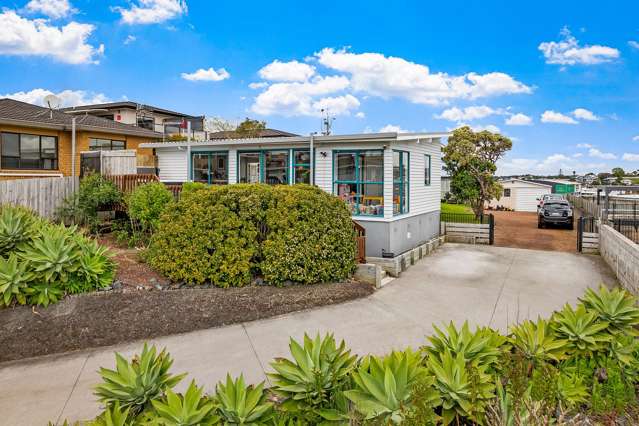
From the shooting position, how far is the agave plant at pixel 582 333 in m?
3.92

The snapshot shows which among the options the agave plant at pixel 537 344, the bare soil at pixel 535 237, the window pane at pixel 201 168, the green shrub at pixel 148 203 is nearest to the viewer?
the agave plant at pixel 537 344

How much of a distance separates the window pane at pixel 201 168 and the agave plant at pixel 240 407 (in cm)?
1360

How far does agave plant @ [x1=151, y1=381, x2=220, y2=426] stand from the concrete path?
8.00 feet

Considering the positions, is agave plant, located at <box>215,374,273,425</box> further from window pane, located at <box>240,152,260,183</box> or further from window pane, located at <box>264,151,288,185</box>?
window pane, located at <box>240,152,260,183</box>

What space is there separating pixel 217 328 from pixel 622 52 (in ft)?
63.3

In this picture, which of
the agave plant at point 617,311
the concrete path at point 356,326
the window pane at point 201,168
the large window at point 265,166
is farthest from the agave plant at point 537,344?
the window pane at point 201,168

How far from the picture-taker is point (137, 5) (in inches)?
597

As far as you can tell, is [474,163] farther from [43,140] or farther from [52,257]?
Answer: [52,257]

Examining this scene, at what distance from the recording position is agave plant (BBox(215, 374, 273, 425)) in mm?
2730

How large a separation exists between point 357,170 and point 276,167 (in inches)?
132

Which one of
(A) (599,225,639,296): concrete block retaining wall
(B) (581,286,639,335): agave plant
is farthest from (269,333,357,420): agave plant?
(A) (599,225,639,296): concrete block retaining wall

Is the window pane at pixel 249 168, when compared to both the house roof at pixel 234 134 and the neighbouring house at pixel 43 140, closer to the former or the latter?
the neighbouring house at pixel 43 140

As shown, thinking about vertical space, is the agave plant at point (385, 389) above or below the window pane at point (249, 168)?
below

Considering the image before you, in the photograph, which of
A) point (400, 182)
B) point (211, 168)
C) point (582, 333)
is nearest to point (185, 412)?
point (582, 333)
